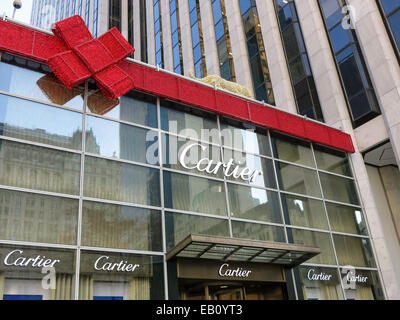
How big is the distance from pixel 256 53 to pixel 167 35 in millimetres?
12298

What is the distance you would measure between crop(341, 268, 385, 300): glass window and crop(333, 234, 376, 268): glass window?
11.8 inches

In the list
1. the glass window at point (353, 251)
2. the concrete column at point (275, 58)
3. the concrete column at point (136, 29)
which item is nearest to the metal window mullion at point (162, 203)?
the glass window at point (353, 251)

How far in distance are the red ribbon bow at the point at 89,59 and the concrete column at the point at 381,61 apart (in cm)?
1054

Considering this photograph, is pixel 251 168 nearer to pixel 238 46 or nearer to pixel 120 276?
pixel 120 276

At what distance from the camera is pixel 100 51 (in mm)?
12086

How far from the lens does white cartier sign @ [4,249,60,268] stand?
30.3 feet

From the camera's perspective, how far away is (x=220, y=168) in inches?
545

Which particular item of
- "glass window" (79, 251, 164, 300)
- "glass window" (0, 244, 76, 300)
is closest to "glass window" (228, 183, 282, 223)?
"glass window" (79, 251, 164, 300)

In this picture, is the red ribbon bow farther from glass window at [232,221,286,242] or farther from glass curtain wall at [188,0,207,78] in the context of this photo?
glass curtain wall at [188,0,207,78]

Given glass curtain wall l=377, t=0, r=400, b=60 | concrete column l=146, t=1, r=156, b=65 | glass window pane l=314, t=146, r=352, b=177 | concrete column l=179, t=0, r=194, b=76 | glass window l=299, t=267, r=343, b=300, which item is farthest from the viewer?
concrete column l=146, t=1, r=156, b=65

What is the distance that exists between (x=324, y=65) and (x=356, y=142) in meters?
4.00

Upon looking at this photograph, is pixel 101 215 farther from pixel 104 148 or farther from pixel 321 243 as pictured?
pixel 321 243

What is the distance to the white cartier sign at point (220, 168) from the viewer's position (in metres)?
13.3

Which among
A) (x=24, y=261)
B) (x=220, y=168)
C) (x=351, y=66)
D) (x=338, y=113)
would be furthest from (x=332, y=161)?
(x=24, y=261)
